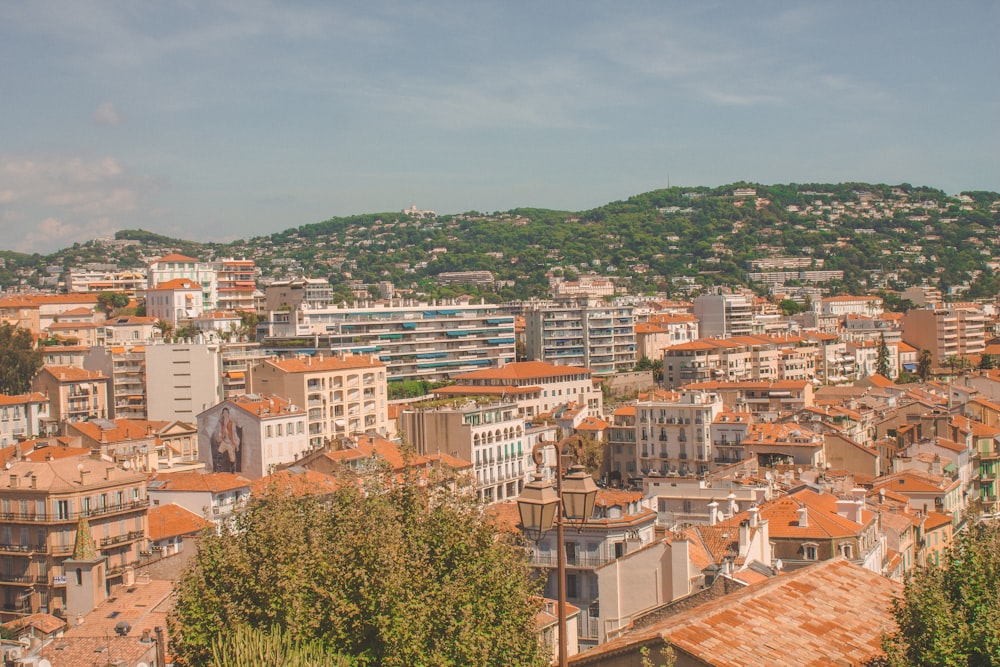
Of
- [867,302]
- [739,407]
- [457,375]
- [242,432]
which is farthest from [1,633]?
[867,302]

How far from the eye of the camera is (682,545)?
75.3 ft

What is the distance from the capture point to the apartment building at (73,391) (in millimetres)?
83375

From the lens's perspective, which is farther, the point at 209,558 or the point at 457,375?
the point at 457,375

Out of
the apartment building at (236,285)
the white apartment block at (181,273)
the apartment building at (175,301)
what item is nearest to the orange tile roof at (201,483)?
the apartment building at (175,301)

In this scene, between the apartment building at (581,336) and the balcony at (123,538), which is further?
the apartment building at (581,336)

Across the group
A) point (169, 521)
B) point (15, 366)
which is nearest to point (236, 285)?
point (15, 366)

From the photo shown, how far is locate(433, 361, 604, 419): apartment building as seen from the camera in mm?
89188

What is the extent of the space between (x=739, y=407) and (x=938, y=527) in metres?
36.6

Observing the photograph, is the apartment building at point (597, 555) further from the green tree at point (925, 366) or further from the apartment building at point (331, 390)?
the green tree at point (925, 366)

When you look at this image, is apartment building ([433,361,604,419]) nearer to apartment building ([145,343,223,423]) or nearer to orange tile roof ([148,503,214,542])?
apartment building ([145,343,223,423])

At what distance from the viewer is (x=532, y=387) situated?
90.6m

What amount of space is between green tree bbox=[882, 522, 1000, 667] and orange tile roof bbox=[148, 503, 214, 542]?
31.8m

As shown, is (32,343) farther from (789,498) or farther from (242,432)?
(789,498)

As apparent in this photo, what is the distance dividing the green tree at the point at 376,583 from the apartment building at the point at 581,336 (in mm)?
98350
